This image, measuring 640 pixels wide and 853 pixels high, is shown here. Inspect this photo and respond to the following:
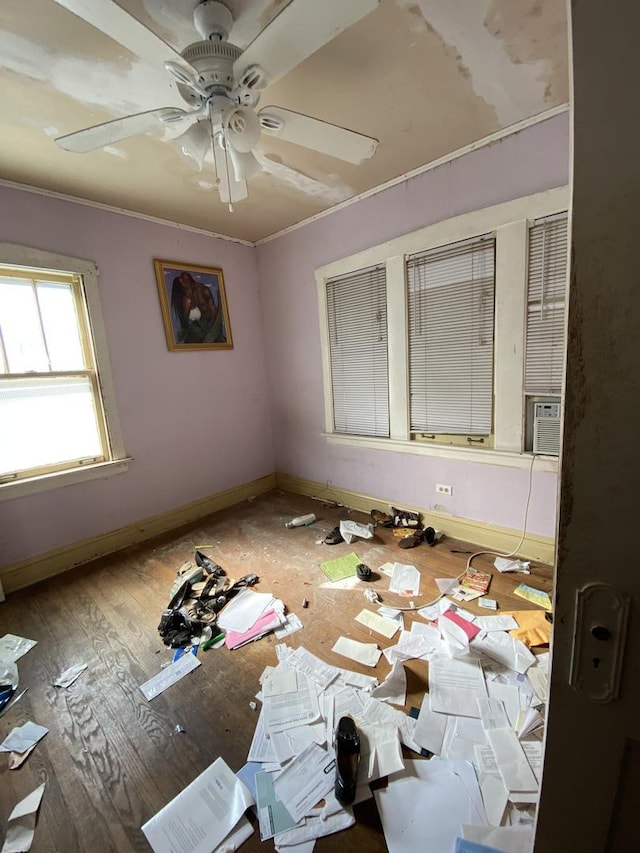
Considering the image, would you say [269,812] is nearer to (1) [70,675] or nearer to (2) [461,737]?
(2) [461,737]

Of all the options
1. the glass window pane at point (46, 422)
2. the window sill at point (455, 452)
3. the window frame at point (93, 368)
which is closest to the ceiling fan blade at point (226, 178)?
the window frame at point (93, 368)

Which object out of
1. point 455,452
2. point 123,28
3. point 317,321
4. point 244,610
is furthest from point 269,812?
point 317,321

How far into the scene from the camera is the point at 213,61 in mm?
1177

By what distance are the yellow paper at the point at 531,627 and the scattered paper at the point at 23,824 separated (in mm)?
1981

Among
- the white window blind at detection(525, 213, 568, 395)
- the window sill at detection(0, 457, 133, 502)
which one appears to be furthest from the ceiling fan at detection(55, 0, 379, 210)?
the window sill at detection(0, 457, 133, 502)

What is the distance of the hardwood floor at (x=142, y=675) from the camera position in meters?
1.17

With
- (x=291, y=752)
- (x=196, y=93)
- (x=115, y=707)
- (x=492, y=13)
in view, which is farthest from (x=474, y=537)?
(x=196, y=93)

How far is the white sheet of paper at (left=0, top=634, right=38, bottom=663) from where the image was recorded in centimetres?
181

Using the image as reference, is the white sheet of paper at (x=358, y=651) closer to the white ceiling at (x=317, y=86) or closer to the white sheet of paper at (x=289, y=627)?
the white sheet of paper at (x=289, y=627)

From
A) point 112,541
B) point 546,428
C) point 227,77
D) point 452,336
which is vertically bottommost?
point 112,541

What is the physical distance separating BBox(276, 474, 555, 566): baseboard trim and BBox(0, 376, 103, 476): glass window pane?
205 cm

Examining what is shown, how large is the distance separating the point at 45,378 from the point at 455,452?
2.94 meters

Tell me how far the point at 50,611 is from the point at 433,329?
3082 millimetres

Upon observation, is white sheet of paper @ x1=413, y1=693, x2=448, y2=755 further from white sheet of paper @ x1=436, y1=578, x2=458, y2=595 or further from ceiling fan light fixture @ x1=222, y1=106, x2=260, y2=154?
ceiling fan light fixture @ x1=222, y1=106, x2=260, y2=154
